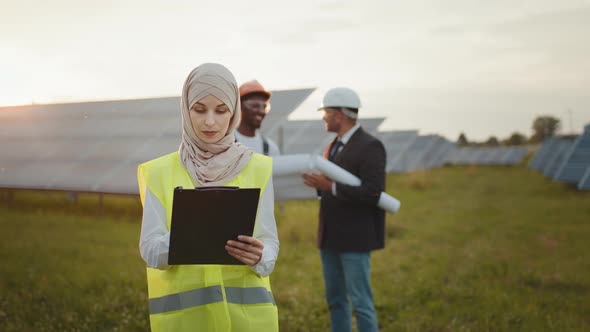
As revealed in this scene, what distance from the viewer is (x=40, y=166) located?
9.19m

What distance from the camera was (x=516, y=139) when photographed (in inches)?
4304

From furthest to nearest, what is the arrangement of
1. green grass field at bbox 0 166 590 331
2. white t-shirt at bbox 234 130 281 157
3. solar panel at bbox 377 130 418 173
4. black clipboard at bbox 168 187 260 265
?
solar panel at bbox 377 130 418 173 → green grass field at bbox 0 166 590 331 → white t-shirt at bbox 234 130 281 157 → black clipboard at bbox 168 187 260 265

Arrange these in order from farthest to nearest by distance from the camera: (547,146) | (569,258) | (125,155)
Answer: (547,146) < (125,155) < (569,258)

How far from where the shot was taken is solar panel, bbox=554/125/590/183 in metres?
16.2

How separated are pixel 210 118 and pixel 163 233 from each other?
1.66 ft

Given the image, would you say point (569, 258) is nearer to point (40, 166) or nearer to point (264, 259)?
point (264, 259)

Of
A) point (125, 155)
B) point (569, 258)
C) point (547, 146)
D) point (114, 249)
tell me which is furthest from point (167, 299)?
point (547, 146)

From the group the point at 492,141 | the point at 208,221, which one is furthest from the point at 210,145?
the point at 492,141

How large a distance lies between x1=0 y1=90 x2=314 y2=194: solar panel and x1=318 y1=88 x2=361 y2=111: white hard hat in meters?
4.72

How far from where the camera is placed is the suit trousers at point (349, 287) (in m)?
3.87

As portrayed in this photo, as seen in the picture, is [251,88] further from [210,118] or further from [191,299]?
[191,299]

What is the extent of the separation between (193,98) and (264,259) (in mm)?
731

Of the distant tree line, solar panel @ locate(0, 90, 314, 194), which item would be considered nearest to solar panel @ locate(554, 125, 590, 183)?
solar panel @ locate(0, 90, 314, 194)

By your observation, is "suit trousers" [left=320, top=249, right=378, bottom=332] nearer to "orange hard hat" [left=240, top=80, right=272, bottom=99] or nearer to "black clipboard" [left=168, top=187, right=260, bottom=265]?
"orange hard hat" [left=240, top=80, right=272, bottom=99]
